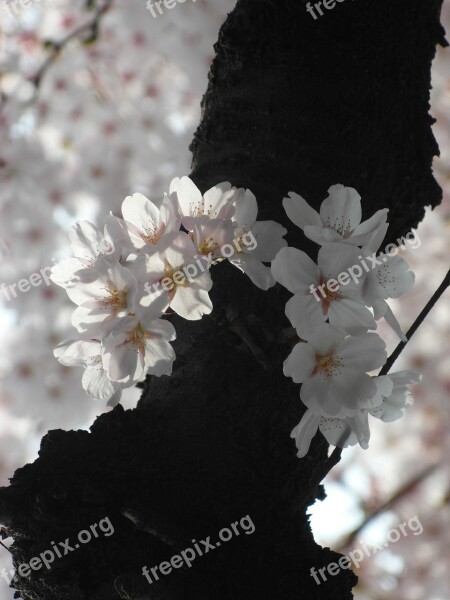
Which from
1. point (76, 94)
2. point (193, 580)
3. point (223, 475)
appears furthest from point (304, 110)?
point (76, 94)

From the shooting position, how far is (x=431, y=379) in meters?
3.83

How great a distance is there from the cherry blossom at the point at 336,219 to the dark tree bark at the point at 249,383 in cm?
8

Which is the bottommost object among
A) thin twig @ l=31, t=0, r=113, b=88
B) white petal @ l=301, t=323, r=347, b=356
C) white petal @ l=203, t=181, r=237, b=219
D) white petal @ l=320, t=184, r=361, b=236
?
white petal @ l=301, t=323, r=347, b=356

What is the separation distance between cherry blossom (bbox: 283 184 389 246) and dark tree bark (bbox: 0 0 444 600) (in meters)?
0.08

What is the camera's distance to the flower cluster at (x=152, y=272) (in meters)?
0.71

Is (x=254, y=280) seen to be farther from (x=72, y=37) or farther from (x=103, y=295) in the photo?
(x=72, y=37)

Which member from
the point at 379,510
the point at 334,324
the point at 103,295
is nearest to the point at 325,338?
Result: the point at 334,324

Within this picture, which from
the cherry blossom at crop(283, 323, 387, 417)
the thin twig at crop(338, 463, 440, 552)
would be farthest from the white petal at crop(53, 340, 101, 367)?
the thin twig at crop(338, 463, 440, 552)

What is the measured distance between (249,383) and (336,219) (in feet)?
0.68

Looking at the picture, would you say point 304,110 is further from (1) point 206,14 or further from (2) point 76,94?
(2) point 76,94

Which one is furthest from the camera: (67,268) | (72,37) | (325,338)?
(72,37)

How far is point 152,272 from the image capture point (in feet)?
2.35

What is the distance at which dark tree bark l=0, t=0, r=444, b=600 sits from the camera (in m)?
0.70

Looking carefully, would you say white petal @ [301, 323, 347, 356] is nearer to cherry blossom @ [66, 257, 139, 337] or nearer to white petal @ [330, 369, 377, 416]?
white petal @ [330, 369, 377, 416]
